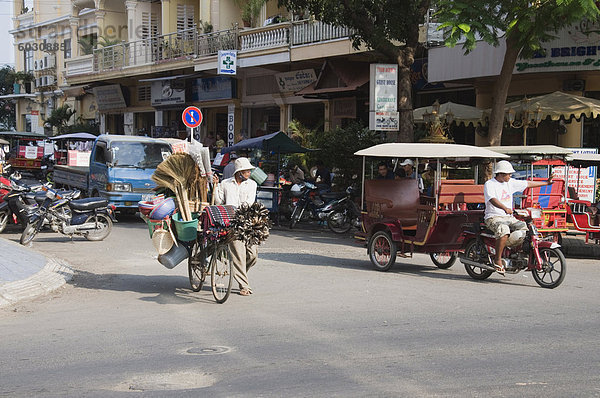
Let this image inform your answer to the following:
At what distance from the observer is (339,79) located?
24.7 m

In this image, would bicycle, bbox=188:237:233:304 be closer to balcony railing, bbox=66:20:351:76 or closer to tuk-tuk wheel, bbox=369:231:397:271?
tuk-tuk wheel, bbox=369:231:397:271

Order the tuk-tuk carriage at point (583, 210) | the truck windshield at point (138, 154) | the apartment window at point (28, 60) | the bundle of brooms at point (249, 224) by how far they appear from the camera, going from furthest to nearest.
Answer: the apartment window at point (28, 60)
the truck windshield at point (138, 154)
the tuk-tuk carriage at point (583, 210)
the bundle of brooms at point (249, 224)

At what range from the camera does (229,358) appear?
6.07 m

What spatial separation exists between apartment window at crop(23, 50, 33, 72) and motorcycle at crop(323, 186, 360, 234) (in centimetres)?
4304

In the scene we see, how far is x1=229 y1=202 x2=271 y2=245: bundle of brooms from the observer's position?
27.3 ft

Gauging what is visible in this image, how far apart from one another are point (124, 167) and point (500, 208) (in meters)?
11.5

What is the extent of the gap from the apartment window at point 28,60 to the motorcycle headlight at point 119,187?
39.4 meters

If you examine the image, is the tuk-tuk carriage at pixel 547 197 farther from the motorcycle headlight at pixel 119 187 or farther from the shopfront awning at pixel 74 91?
the shopfront awning at pixel 74 91

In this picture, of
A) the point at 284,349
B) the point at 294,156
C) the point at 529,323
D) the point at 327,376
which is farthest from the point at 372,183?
the point at 294,156

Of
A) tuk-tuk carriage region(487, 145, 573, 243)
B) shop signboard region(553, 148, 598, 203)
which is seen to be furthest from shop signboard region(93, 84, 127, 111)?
tuk-tuk carriage region(487, 145, 573, 243)

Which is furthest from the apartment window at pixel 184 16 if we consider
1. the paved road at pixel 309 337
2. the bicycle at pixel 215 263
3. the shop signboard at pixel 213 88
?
the bicycle at pixel 215 263

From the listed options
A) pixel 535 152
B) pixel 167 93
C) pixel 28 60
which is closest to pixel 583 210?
pixel 535 152

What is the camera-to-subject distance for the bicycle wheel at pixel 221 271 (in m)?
8.53

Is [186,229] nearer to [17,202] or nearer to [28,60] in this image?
[17,202]
